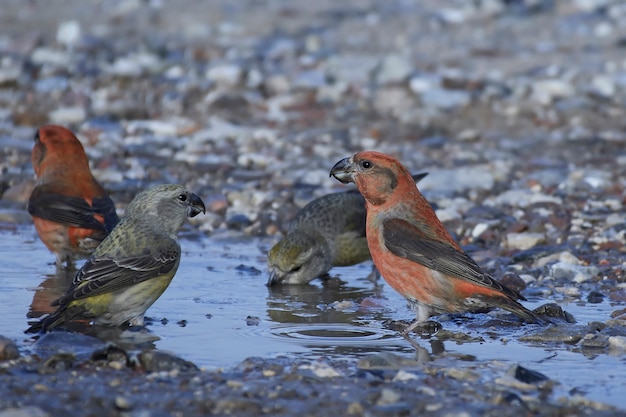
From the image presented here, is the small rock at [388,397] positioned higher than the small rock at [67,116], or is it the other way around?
the small rock at [67,116]

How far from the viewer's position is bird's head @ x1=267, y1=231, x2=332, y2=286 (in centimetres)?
747

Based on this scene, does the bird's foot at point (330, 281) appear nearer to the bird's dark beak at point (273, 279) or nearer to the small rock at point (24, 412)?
the bird's dark beak at point (273, 279)

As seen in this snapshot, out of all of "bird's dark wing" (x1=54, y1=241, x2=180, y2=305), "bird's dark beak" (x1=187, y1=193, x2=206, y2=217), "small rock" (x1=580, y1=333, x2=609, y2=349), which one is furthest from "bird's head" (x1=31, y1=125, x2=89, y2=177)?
"small rock" (x1=580, y1=333, x2=609, y2=349)

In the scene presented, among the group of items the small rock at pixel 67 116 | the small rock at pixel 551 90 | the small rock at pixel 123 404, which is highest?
the small rock at pixel 551 90

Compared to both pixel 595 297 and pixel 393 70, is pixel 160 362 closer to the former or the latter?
pixel 595 297

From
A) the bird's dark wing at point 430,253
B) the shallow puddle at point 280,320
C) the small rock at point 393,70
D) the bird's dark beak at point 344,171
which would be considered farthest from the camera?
the small rock at point 393,70

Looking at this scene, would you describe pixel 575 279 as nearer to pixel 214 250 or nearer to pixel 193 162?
pixel 214 250

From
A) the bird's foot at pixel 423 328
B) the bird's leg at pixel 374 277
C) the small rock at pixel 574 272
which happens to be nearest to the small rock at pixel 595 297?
the small rock at pixel 574 272

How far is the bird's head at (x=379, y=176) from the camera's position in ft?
22.2

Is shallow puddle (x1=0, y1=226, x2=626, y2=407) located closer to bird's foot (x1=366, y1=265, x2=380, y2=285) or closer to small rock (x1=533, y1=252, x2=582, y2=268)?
bird's foot (x1=366, y1=265, x2=380, y2=285)

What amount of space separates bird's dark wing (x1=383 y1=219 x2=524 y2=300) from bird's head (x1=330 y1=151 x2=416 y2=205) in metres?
0.23

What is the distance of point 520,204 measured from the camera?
30.8ft

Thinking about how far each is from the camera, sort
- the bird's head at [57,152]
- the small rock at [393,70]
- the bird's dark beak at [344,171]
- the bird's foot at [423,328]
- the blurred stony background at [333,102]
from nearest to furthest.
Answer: the bird's foot at [423,328] < the bird's dark beak at [344,171] < the bird's head at [57,152] < the blurred stony background at [333,102] < the small rock at [393,70]

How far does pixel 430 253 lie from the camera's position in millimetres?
6422
